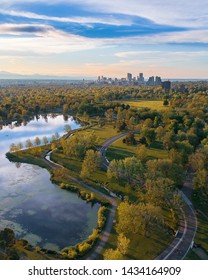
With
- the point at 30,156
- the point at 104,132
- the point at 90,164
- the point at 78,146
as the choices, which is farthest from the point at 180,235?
the point at 104,132

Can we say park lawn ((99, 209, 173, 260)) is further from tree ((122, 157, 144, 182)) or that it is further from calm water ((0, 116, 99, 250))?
tree ((122, 157, 144, 182))

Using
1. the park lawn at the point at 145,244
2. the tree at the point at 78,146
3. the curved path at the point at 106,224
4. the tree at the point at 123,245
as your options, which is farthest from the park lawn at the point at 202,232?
the tree at the point at 78,146

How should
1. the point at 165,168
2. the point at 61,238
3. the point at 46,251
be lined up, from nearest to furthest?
the point at 46,251
the point at 61,238
the point at 165,168

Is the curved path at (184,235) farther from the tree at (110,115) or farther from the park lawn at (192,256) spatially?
the tree at (110,115)

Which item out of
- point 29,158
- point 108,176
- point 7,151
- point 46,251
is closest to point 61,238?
point 46,251

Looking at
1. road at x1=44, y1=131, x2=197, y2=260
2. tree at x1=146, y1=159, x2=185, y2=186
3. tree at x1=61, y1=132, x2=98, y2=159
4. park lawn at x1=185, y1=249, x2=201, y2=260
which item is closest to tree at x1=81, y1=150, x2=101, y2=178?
road at x1=44, y1=131, x2=197, y2=260
